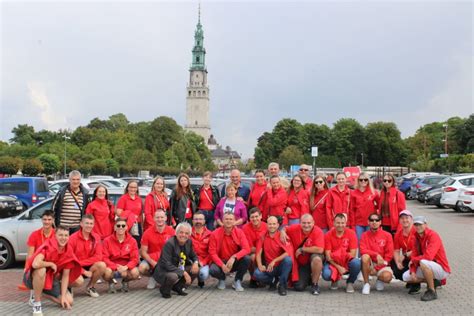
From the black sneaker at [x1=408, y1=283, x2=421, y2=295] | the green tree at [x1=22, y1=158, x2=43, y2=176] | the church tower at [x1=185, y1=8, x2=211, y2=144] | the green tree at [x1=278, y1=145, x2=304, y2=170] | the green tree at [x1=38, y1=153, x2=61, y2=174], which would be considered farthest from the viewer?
the church tower at [x1=185, y1=8, x2=211, y2=144]

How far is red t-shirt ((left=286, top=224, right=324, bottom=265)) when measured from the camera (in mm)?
8906

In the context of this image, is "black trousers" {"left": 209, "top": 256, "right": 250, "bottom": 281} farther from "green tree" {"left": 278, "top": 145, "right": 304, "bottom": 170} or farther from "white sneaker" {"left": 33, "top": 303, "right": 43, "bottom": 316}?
"green tree" {"left": 278, "top": 145, "right": 304, "bottom": 170}

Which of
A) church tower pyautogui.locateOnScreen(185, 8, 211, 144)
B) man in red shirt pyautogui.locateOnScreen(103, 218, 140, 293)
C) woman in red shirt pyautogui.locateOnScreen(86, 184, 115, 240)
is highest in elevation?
church tower pyautogui.locateOnScreen(185, 8, 211, 144)

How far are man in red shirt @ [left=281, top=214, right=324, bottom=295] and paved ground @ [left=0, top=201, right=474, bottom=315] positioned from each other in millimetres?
255

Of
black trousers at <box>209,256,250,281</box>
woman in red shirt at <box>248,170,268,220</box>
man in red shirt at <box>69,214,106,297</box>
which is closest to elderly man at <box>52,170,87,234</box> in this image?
man in red shirt at <box>69,214,106,297</box>

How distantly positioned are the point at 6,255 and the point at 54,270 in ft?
12.8

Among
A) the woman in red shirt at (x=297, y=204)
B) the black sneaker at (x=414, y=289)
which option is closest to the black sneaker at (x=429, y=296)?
the black sneaker at (x=414, y=289)

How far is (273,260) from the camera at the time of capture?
→ 8844 millimetres

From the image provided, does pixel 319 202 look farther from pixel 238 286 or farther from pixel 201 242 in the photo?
pixel 201 242

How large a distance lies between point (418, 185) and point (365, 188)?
2552 cm

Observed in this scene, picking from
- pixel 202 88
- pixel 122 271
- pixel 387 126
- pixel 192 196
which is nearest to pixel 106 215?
pixel 122 271

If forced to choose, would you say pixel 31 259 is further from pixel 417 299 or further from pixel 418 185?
pixel 418 185

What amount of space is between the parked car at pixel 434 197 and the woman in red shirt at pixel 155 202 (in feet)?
71.5

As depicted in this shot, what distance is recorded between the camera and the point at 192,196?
1092 centimetres
